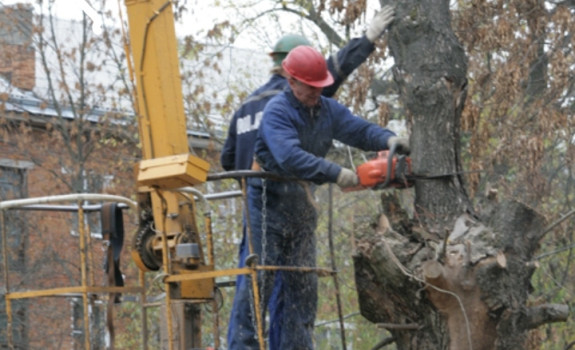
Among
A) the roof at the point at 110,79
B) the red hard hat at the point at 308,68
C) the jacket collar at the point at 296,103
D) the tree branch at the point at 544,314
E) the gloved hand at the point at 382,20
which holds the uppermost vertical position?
the roof at the point at 110,79

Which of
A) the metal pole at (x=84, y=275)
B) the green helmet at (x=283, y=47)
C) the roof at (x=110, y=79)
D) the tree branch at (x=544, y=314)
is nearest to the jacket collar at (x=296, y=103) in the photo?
the green helmet at (x=283, y=47)

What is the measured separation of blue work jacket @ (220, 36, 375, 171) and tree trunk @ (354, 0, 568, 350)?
0.71 m

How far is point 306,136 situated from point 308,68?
44 centimetres

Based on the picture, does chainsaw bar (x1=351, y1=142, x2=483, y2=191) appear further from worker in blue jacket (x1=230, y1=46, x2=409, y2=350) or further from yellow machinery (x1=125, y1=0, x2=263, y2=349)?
yellow machinery (x1=125, y1=0, x2=263, y2=349)

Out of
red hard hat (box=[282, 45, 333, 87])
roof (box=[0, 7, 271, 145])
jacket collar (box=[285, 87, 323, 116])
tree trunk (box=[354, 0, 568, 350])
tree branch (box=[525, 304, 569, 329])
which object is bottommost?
tree branch (box=[525, 304, 569, 329])

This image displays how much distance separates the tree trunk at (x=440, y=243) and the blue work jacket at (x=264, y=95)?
707mm

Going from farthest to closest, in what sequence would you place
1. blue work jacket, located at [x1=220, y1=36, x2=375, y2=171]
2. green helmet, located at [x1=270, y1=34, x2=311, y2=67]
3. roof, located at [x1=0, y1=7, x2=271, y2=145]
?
roof, located at [x1=0, y1=7, x2=271, y2=145]
green helmet, located at [x1=270, y1=34, x2=311, y2=67]
blue work jacket, located at [x1=220, y1=36, x2=375, y2=171]

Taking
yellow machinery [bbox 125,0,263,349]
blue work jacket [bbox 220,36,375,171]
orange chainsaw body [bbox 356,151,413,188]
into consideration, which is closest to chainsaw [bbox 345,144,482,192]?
orange chainsaw body [bbox 356,151,413,188]

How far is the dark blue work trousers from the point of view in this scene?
6.86m

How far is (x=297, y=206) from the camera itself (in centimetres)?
696

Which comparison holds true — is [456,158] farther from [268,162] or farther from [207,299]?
[207,299]

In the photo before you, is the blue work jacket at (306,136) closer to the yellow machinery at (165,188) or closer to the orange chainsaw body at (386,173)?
the orange chainsaw body at (386,173)

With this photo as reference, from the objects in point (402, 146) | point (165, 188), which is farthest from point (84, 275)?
point (402, 146)

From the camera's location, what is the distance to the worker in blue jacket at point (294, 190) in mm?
6801
